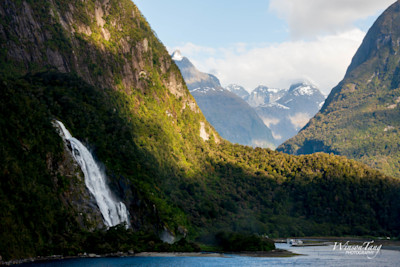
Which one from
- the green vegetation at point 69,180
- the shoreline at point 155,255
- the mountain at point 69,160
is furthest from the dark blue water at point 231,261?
the green vegetation at point 69,180

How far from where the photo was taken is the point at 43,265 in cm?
7556

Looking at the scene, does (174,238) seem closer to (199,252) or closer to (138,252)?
(199,252)

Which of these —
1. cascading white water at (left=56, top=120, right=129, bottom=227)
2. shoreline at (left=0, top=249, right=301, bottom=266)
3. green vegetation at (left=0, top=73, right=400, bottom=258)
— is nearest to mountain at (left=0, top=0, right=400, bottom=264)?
green vegetation at (left=0, top=73, right=400, bottom=258)

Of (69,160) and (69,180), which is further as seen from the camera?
(69,160)

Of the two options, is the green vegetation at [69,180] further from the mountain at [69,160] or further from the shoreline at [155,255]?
the shoreline at [155,255]

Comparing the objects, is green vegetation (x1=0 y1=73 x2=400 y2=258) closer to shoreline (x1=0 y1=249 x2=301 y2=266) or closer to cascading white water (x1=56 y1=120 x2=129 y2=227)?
shoreline (x1=0 y1=249 x2=301 y2=266)

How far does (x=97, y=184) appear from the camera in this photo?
385 feet

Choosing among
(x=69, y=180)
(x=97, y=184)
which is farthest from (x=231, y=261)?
(x=69, y=180)

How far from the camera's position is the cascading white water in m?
113

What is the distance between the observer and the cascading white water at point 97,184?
113m

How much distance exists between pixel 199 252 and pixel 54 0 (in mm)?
108700

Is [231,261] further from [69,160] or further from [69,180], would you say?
[69,160]

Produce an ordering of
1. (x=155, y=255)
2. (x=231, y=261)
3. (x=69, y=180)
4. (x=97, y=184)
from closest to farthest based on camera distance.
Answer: (x=69, y=180), (x=155, y=255), (x=231, y=261), (x=97, y=184)

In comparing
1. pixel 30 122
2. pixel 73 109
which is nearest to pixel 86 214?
pixel 30 122
